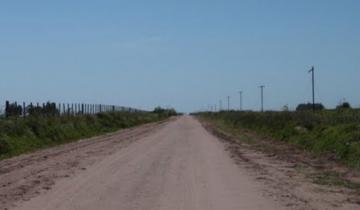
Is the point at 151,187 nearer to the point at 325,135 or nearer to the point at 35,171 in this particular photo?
the point at 35,171

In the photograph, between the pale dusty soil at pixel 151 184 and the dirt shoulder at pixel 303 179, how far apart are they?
3 cm

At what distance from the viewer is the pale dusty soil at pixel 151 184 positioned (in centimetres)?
1269

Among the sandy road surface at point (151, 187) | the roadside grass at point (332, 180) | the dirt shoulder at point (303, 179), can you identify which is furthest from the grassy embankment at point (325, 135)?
the sandy road surface at point (151, 187)

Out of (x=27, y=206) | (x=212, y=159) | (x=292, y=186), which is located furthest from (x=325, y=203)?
(x=212, y=159)

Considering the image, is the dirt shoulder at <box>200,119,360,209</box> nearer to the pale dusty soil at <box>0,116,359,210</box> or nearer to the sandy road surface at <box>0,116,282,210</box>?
the pale dusty soil at <box>0,116,359,210</box>

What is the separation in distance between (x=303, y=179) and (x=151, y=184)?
13.7ft

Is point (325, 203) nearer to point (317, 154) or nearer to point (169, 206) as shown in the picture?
point (169, 206)

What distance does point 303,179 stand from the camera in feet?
57.4

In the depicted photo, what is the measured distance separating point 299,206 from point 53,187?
584cm

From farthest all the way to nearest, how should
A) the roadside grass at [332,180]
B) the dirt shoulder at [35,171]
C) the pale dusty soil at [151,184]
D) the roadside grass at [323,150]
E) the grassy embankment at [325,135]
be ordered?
the grassy embankment at [325,135] → the roadside grass at [323,150] → the roadside grass at [332,180] → the dirt shoulder at [35,171] → the pale dusty soil at [151,184]

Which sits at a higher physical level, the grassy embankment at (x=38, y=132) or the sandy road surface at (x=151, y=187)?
the grassy embankment at (x=38, y=132)

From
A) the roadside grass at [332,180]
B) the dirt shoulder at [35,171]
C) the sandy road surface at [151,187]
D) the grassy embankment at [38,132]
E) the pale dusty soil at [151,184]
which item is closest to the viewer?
the sandy road surface at [151,187]

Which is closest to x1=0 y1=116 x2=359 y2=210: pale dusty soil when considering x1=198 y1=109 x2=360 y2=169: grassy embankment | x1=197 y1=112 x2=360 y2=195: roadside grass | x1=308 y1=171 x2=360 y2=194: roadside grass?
x1=308 y1=171 x2=360 y2=194: roadside grass

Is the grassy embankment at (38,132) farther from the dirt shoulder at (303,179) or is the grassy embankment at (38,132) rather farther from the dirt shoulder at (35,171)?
the dirt shoulder at (303,179)
